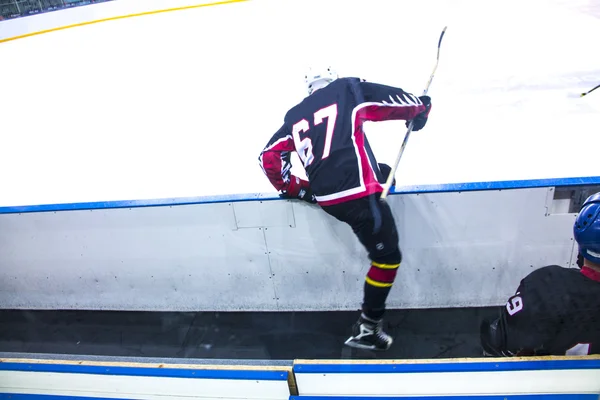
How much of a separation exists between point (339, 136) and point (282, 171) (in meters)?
0.31

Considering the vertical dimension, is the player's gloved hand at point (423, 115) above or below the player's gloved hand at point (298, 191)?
above

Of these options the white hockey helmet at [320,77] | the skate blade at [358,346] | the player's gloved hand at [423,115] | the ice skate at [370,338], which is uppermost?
the white hockey helmet at [320,77]

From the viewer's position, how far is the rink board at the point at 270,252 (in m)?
1.55

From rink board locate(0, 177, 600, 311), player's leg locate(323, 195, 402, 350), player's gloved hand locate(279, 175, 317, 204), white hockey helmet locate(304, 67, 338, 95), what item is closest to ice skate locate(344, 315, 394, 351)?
player's leg locate(323, 195, 402, 350)

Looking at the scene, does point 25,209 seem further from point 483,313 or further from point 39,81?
point 39,81

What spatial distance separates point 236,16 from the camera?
693 centimetres

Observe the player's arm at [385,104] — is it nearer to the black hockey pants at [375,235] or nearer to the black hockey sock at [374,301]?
the black hockey pants at [375,235]

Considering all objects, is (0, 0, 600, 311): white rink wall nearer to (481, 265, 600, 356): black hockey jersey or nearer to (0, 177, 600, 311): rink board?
(0, 177, 600, 311): rink board

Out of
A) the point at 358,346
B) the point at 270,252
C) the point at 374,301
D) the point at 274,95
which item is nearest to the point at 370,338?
the point at 358,346

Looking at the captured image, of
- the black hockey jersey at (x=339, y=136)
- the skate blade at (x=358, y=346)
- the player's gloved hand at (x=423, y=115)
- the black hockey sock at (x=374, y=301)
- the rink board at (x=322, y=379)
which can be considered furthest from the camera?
the player's gloved hand at (x=423, y=115)

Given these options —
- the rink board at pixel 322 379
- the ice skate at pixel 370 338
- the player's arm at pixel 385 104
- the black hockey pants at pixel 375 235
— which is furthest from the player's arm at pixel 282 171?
the rink board at pixel 322 379

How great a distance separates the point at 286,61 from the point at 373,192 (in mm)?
3589

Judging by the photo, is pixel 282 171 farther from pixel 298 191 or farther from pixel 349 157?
pixel 349 157

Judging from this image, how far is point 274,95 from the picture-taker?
3.74m
